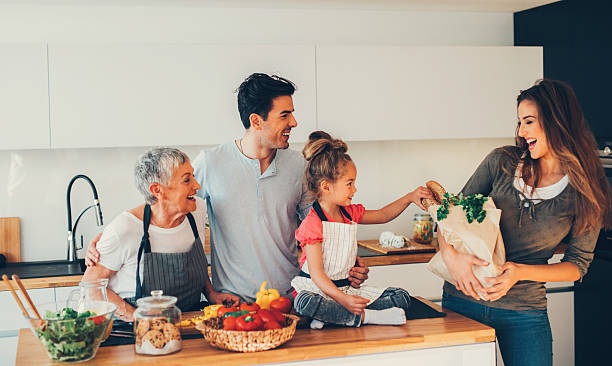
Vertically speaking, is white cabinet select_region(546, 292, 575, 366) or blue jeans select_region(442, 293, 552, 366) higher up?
blue jeans select_region(442, 293, 552, 366)

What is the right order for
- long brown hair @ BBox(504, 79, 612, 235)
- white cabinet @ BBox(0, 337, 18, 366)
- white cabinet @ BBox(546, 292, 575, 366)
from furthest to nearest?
white cabinet @ BBox(546, 292, 575, 366) → white cabinet @ BBox(0, 337, 18, 366) → long brown hair @ BBox(504, 79, 612, 235)

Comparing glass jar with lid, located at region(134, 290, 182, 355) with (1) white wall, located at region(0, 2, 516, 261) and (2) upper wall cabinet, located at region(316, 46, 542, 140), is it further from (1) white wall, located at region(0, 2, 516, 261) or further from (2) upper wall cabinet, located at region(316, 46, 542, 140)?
(2) upper wall cabinet, located at region(316, 46, 542, 140)

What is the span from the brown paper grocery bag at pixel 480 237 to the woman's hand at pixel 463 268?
0.06ft

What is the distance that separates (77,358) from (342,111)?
2394 mm

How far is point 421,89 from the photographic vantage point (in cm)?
396

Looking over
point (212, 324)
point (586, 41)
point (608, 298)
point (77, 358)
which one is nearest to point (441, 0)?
point (586, 41)

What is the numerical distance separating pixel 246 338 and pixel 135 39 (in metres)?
2.60

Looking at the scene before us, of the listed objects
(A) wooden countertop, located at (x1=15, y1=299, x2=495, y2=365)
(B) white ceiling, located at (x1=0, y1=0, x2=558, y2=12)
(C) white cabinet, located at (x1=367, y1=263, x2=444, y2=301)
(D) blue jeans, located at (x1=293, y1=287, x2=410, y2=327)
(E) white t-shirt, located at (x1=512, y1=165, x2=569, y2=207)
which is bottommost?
(C) white cabinet, located at (x1=367, y1=263, x2=444, y2=301)

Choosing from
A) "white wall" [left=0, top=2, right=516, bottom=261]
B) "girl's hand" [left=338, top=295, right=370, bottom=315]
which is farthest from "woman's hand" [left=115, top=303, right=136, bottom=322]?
"white wall" [left=0, top=2, right=516, bottom=261]

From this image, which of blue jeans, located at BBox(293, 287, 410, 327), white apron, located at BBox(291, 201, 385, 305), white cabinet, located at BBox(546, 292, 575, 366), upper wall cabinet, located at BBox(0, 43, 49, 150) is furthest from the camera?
white cabinet, located at BBox(546, 292, 575, 366)

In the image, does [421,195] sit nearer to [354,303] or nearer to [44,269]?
[354,303]

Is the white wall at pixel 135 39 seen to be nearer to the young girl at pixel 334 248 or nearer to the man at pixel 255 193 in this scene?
the man at pixel 255 193

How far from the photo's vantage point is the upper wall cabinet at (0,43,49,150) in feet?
11.4

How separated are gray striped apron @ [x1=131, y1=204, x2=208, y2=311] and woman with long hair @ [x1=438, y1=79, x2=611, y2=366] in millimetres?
903
